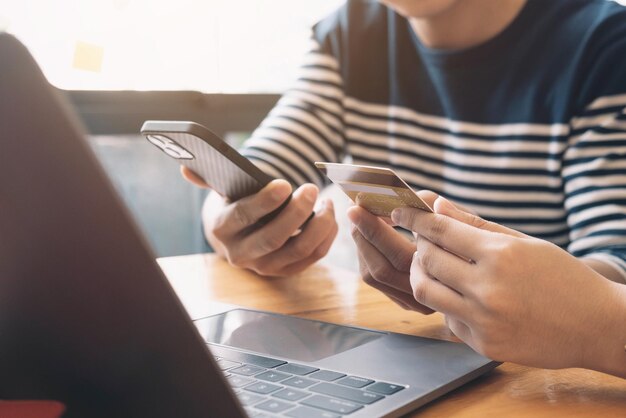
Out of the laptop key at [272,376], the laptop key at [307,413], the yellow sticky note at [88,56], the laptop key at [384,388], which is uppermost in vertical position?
the yellow sticky note at [88,56]

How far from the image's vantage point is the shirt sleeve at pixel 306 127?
1.15m

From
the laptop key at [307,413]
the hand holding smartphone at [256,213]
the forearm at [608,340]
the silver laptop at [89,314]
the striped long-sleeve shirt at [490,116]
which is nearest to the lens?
the silver laptop at [89,314]

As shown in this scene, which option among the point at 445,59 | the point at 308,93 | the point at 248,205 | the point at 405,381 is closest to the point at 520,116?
the point at 445,59

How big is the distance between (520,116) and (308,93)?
0.35 metres

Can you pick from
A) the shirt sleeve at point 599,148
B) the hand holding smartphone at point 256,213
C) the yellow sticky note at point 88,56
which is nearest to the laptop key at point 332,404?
the hand holding smartphone at point 256,213

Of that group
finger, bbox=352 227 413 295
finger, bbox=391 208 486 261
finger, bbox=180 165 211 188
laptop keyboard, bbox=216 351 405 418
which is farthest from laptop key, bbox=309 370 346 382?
finger, bbox=180 165 211 188

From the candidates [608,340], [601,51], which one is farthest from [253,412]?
[601,51]

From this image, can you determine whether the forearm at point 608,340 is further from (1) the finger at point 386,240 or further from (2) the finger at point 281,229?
(2) the finger at point 281,229

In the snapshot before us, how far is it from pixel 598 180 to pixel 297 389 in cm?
64

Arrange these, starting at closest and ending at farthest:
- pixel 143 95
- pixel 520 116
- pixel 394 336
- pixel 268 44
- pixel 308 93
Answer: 1. pixel 394 336
2. pixel 520 116
3. pixel 308 93
4. pixel 143 95
5. pixel 268 44

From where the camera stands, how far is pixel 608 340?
0.51 metres

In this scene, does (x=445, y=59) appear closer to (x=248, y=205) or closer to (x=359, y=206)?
(x=248, y=205)

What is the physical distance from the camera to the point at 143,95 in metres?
1.88

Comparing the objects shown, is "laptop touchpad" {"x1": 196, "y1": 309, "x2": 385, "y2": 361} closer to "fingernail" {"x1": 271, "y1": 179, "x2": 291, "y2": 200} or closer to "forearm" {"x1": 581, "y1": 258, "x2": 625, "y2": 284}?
"fingernail" {"x1": 271, "y1": 179, "x2": 291, "y2": 200}
